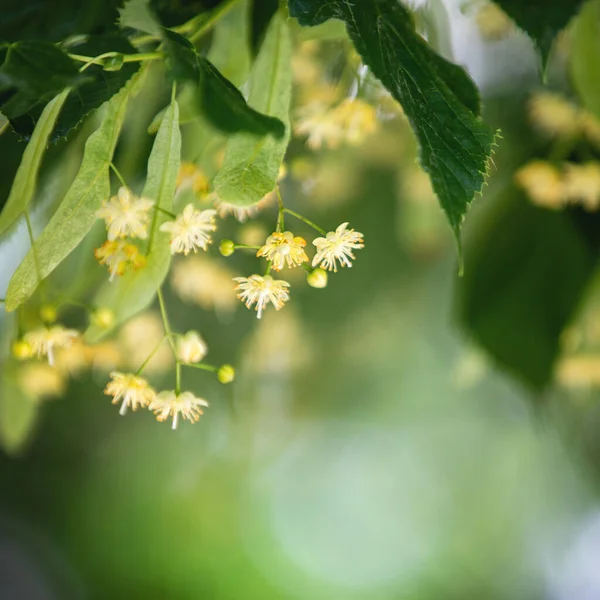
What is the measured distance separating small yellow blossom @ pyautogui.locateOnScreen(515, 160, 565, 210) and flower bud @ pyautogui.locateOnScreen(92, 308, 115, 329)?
38 cm

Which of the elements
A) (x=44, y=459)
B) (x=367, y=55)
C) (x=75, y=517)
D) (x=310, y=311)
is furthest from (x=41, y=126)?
(x=75, y=517)

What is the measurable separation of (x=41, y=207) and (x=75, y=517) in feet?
3.62

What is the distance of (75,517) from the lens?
1.35 m

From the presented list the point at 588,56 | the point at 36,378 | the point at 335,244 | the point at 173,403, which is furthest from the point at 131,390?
the point at 588,56

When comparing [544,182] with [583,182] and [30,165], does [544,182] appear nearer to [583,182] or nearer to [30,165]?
[583,182]

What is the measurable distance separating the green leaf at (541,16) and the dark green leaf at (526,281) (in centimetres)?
26

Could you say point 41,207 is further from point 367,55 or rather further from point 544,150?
point 544,150

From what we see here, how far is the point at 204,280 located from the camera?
58 centimetres

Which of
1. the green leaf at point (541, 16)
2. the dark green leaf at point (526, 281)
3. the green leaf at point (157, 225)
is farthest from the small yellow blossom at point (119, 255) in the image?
the dark green leaf at point (526, 281)

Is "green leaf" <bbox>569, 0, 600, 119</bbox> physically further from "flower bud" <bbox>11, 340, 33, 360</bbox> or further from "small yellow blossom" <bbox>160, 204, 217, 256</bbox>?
"flower bud" <bbox>11, 340, 33, 360</bbox>

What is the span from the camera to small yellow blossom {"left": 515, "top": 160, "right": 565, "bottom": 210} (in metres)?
0.53

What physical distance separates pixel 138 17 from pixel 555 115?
0.42 meters

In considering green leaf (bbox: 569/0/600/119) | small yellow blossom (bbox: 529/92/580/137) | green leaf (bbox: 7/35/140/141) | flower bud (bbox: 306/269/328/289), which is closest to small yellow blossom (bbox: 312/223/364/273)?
flower bud (bbox: 306/269/328/289)

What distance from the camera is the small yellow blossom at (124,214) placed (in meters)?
0.29
